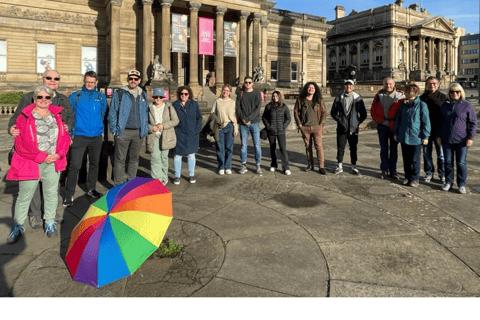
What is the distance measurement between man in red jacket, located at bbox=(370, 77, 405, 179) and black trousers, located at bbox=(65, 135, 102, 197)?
5.63 m

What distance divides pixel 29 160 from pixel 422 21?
251ft

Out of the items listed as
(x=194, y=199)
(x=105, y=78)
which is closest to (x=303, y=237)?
(x=194, y=199)

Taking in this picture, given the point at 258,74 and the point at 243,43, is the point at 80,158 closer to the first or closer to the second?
the point at 258,74

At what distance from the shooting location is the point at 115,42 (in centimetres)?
2856

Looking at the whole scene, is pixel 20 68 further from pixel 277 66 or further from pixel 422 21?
pixel 422 21

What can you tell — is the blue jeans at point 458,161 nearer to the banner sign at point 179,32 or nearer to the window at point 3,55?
the banner sign at point 179,32

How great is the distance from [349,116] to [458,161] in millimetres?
2321

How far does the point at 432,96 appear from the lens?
7.23 m

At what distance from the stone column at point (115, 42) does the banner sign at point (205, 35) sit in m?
6.81

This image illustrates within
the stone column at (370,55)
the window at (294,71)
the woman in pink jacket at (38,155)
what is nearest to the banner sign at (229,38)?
the window at (294,71)

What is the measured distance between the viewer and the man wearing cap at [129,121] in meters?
6.02

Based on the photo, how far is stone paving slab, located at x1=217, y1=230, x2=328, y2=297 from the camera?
10.8ft

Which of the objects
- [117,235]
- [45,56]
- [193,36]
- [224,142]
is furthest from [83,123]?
[45,56]

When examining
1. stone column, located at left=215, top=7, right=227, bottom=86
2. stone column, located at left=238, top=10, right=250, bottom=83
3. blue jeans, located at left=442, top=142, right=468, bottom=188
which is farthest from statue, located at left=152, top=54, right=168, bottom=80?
blue jeans, located at left=442, top=142, right=468, bottom=188
